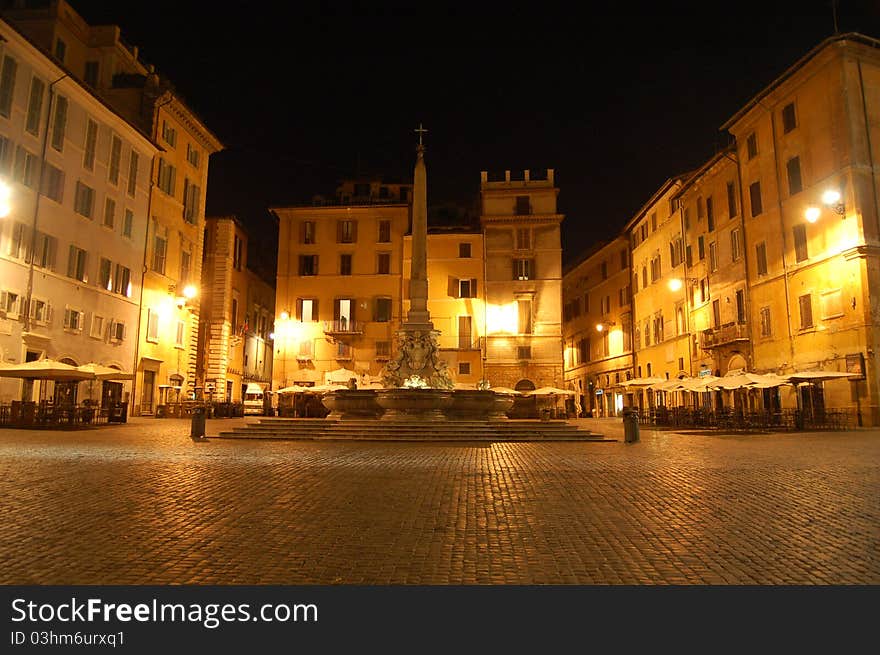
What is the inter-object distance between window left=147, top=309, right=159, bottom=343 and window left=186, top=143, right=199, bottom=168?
10987mm

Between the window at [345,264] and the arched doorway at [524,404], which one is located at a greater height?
the window at [345,264]

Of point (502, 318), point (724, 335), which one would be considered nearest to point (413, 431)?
point (724, 335)

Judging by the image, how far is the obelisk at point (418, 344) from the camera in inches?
952

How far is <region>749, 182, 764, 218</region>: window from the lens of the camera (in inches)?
1280

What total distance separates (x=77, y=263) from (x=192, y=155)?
46.5 feet

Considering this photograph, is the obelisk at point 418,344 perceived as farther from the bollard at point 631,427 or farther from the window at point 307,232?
the window at point 307,232

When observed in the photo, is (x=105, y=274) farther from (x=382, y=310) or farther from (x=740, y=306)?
(x=740, y=306)

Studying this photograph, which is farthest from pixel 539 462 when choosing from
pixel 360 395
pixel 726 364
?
pixel 726 364

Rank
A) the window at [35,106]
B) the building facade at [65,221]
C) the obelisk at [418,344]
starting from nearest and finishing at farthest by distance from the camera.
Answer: the obelisk at [418,344] < the building facade at [65,221] < the window at [35,106]

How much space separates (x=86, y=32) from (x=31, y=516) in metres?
37.8

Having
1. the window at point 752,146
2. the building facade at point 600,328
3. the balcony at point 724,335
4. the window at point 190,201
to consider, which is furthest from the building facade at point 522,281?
the window at point 190,201

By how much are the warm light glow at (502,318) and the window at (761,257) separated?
61.0 ft

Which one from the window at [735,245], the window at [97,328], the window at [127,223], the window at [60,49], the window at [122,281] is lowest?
the window at [97,328]

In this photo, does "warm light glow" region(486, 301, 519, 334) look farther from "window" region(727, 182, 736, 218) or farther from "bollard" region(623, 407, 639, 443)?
"bollard" region(623, 407, 639, 443)
